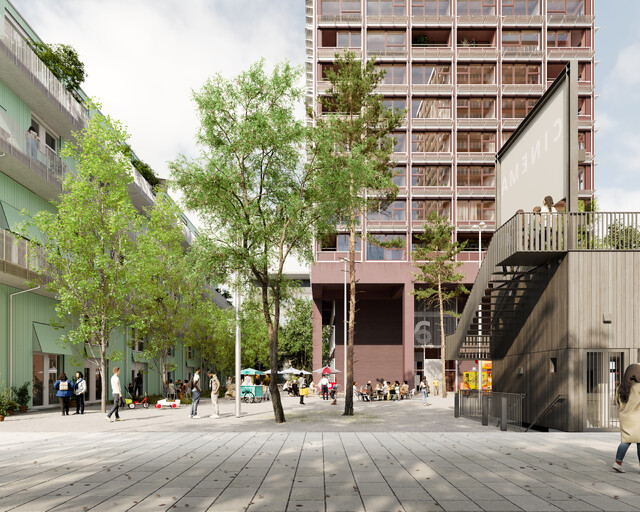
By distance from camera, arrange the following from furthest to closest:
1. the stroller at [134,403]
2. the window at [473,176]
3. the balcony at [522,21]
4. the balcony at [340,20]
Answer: the balcony at [522,21], the balcony at [340,20], the window at [473,176], the stroller at [134,403]

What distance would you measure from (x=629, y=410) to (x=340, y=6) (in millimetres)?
50972

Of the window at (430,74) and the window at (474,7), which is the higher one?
the window at (474,7)

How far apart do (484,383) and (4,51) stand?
40650 millimetres

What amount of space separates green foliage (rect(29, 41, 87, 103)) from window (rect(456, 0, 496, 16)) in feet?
110

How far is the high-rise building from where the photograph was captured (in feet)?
175

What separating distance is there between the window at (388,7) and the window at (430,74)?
5.19 m

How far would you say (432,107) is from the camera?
55.1 metres

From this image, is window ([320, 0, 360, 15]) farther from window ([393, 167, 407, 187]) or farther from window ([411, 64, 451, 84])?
window ([393, 167, 407, 187])

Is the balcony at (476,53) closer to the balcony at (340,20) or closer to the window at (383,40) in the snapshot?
the window at (383,40)

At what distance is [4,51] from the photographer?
83.7 feet

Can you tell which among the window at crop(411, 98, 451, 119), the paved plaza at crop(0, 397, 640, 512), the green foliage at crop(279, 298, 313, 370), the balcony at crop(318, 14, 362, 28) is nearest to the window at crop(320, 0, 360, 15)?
the balcony at crop(318, 14, 362, 28)

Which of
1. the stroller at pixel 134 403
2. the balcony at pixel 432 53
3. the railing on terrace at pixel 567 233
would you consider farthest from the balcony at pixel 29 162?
the balcony at pixel 432 53

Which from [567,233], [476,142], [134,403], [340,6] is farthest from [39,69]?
[476,142]

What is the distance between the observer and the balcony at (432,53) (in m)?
54.3
